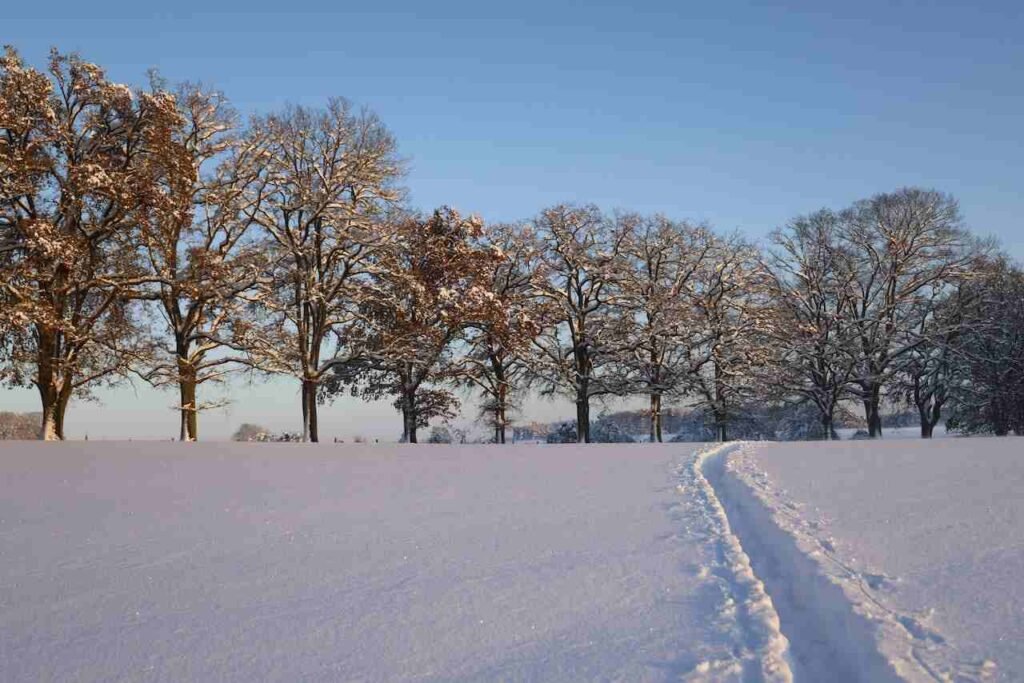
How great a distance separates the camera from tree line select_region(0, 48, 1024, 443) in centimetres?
1942

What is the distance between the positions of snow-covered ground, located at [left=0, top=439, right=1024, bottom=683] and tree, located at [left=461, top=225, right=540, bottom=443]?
18.7 m

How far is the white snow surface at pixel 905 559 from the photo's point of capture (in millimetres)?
3864

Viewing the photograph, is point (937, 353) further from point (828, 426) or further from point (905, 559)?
point (905, 559)

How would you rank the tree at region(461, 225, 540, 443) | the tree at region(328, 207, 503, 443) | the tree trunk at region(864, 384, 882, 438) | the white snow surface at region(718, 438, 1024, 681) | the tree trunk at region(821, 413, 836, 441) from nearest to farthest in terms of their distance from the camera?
the white snow surface at region(718, 438, 1024, 681) < the tree at region(328, 207, 503, 443) < the tree at region(461, 225, 540, 443) < the tree trunk at region(864, 384, 882, 438) < the tree trunk at region(821, 413, 836, 441)

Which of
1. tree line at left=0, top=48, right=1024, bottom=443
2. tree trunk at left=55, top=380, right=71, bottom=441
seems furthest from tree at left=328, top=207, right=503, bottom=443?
tree trunk at left=55, top=380, right=71, bottom=441

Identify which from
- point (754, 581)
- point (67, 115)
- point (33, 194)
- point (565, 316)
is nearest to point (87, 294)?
point (33, 194)

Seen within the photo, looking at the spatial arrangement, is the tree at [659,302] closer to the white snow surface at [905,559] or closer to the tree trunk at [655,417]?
the tree trunk at [655,417]

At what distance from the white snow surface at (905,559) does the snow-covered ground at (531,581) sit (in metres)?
0.02

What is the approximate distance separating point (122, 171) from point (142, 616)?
1801 centimetres

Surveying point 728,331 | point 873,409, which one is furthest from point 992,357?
point 728,331

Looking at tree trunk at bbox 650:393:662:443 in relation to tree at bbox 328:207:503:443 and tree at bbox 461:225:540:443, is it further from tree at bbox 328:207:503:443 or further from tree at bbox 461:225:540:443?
tree at bbox 328:207:503:443

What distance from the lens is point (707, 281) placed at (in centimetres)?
3316

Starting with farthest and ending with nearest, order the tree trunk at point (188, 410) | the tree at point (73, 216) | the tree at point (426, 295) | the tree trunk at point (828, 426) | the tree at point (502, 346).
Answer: the tree trunk at point (828, 426), the tree at point (502, 346), the tree at point (426, 295), the tree trunk at point (188, 410), the tree at point (73, 216)

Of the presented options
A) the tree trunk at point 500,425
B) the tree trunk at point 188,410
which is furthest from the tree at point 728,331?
the tree trunk at point 188,410
